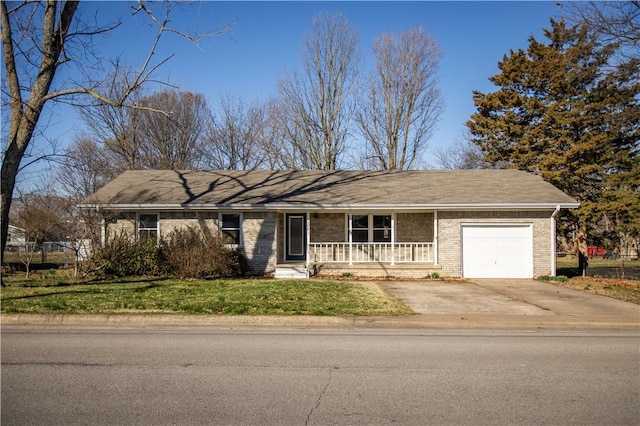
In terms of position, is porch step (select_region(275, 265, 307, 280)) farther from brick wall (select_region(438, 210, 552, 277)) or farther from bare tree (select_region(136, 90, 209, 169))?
bare tree (select_region(136, 90, 209, 169))

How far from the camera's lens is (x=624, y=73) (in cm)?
1681

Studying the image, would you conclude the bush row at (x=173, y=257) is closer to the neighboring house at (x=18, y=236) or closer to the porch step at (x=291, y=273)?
the porch step at (x=291, y=273)

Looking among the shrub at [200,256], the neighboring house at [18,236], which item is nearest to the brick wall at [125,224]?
the shrub at [200,256]

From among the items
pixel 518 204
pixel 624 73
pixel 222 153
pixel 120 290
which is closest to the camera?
pixel 120 290

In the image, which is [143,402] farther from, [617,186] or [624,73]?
[617,186]

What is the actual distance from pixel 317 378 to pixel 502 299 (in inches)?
337

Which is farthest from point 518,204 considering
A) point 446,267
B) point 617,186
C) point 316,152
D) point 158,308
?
point 316,152

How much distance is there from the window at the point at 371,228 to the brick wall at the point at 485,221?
2.66 meters

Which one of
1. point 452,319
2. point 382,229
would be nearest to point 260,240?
point 382,229

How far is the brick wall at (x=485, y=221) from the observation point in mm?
18672

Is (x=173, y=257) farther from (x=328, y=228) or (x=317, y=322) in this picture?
(x=317, y=322)

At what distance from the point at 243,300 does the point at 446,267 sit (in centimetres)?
963

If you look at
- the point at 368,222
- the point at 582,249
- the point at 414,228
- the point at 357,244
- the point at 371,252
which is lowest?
the point at 582,249

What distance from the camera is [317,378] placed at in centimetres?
609
